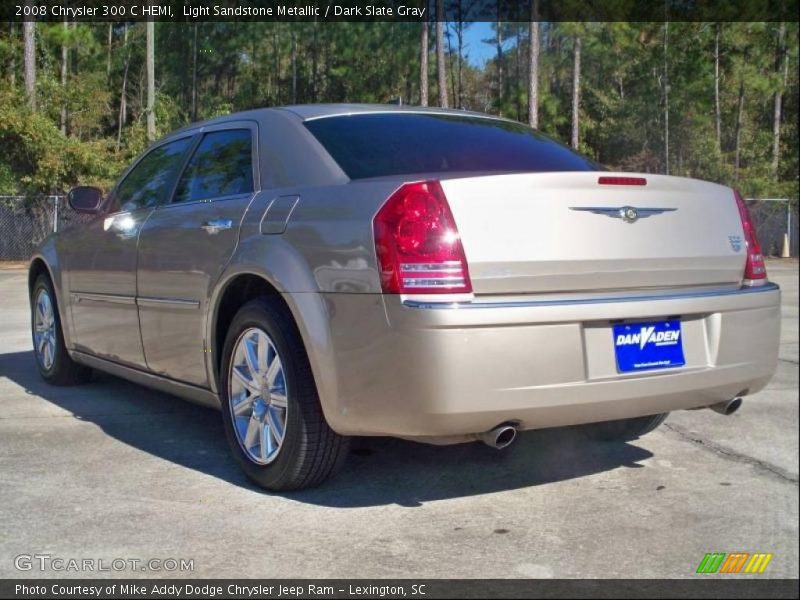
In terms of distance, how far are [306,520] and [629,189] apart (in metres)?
1.71

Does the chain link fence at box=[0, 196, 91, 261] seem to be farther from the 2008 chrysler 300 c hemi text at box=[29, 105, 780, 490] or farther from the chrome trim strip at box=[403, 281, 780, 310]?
the chrome trim strip at box=[403, 281, 780, 310]

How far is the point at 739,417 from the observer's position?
476 centimetres

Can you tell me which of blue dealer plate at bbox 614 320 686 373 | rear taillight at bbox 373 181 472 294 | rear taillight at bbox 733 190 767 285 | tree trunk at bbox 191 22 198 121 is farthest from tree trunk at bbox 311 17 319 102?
blue dealer plate at bbox 614 320 686 373

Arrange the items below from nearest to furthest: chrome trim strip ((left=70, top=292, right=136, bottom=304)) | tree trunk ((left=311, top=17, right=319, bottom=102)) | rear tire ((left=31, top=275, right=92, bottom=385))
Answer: chrome trim strip ((left=70, top=292, right=136, bottom=304)) < rear tire ((left=31, top=275, right=92, bottom=385)) < tree trunk ((left=311, top=17, right=319, bottom=102))

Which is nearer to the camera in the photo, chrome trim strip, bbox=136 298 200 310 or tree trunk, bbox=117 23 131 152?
chrome trim strip, bbox=136 298 200 310

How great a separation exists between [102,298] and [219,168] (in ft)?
4.03

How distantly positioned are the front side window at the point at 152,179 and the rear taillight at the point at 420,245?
6.74 ft

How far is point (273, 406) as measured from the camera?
3.73 m

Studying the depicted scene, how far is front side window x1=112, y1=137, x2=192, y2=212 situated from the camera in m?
4.89

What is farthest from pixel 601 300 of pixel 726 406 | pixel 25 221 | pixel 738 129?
pixel 738 129

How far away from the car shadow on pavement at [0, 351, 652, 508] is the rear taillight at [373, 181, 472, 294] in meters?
0.99

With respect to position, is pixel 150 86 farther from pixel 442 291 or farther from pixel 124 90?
pixel 442 291

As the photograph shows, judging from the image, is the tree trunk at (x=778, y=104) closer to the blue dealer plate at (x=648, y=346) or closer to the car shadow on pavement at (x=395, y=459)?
the car shadow on pavement at (x=395, y=459)

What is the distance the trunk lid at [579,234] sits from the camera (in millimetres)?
3135
